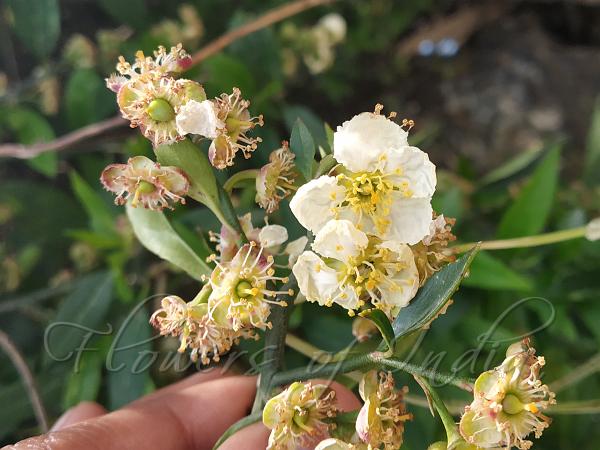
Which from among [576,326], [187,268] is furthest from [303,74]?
[187,268]

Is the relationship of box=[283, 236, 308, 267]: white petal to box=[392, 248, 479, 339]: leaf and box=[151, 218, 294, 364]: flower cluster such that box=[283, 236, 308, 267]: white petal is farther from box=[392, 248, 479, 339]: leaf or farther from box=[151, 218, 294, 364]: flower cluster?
box=[392, 248, 479, 339]: leaf

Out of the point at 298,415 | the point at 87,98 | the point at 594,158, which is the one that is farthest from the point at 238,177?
the point at 594,158

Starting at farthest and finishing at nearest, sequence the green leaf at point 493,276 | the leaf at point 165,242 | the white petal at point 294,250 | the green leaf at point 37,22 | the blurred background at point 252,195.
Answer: the green leaf at point 37,22 < the blurred background at point 252,195 < the green leaf at point 493,276 < the leaf at point 165,242 < the white petal at point 294,250

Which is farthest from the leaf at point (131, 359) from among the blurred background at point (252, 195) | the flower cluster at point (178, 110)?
the flower cluster at point (178, 110)

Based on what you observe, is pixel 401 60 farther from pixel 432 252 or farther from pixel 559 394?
pixel 432 252

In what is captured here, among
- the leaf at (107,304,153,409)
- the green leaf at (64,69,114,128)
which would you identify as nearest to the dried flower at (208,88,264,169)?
the leaf at (107,304,153,409)

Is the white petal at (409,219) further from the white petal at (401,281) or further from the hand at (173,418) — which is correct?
the hand at (173,418)

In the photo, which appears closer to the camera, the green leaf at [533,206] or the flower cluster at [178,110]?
the flower cluster at [178,110]
